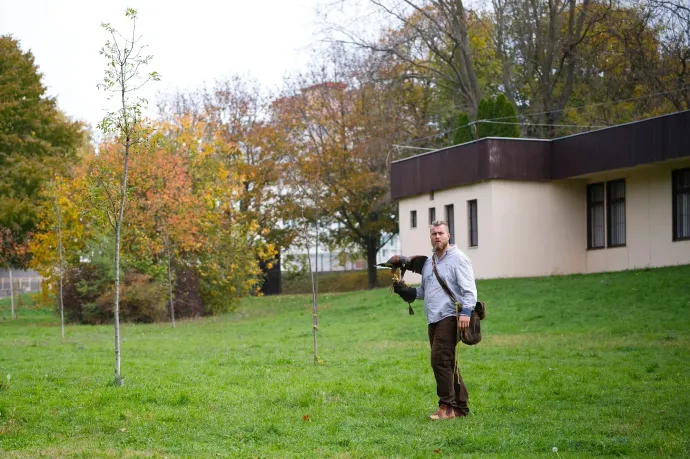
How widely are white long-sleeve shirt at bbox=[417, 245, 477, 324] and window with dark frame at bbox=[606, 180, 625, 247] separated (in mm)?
25132

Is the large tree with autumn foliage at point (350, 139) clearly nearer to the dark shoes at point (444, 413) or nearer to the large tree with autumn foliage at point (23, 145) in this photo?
the large tree with autumn foliage at point (23, 145)

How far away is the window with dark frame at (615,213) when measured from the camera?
112 feet

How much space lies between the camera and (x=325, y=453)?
8.34m

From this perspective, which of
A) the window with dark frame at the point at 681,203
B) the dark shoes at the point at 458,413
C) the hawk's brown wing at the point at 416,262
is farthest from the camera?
the window with dark frame at the point at 681,203

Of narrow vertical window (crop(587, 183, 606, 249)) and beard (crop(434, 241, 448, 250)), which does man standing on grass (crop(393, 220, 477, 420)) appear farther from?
narrow vertical window (crop(587, 183, 606, 249))

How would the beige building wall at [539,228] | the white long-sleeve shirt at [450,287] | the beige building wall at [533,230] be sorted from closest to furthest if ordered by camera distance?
1. the white long-sleeve shirt at [450,287]
2. the beige building wall at [533,230]
3. the beige building wall at [539,228]

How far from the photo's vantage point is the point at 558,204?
3597 centimetres

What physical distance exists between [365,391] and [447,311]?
8.78 feet

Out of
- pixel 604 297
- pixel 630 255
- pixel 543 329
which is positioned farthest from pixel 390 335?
pixel 630 255

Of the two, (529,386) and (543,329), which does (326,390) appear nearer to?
(529,386)

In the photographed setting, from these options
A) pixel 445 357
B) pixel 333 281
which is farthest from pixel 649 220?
pixel 333 281

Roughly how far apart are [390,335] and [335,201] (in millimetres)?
26107

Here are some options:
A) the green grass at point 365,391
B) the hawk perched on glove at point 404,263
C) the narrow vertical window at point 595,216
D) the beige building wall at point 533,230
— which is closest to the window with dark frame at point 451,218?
the beige building wall at point 533,230

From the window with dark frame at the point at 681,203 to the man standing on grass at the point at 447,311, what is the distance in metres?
23.0
